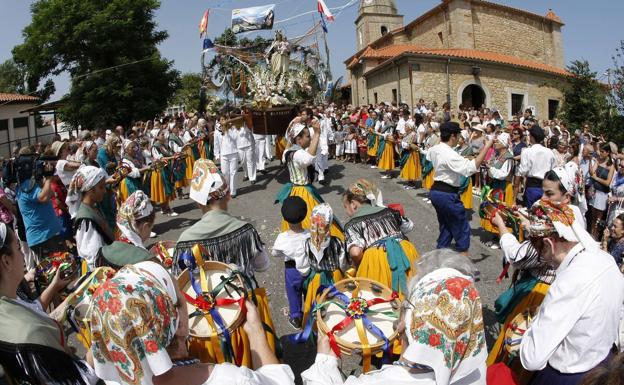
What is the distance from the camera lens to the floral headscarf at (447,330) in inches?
71.6

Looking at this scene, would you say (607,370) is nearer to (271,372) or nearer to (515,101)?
(271,372)

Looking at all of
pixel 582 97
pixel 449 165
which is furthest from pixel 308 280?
pixel 582 97

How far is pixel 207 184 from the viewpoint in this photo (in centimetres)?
346

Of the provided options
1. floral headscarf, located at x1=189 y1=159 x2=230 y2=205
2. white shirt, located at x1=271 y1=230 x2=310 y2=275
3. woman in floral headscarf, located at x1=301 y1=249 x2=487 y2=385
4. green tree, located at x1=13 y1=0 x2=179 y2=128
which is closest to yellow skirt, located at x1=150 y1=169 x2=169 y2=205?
white shirt, located at x1=271 y1=230 x2=310 y2=275

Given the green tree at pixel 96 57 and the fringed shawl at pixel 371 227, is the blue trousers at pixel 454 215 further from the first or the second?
the green tree at pixel 96 57

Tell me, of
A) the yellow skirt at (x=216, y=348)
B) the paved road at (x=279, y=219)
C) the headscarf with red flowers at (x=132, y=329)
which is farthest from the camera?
the paved road at (x=279, y=219)

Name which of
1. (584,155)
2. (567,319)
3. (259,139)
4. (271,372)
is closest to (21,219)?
(271,372)

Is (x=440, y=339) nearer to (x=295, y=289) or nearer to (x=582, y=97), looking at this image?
(x=295, y=289)

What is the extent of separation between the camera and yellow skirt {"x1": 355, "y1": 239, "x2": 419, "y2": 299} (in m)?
3.79

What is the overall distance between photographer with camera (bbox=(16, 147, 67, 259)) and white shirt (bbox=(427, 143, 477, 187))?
4755 mm

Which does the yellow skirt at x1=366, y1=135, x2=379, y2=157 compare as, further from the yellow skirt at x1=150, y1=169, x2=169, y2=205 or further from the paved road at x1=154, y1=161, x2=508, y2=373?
the yellow skirt at x1=150, y1=169, x2=169, y2=205

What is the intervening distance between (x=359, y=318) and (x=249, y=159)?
931 cm

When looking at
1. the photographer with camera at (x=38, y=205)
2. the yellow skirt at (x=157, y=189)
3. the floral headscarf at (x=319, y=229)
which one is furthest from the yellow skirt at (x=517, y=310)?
the yellow skirt at (x=157, y=189)

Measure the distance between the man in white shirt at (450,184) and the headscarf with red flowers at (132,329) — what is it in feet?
14.3
